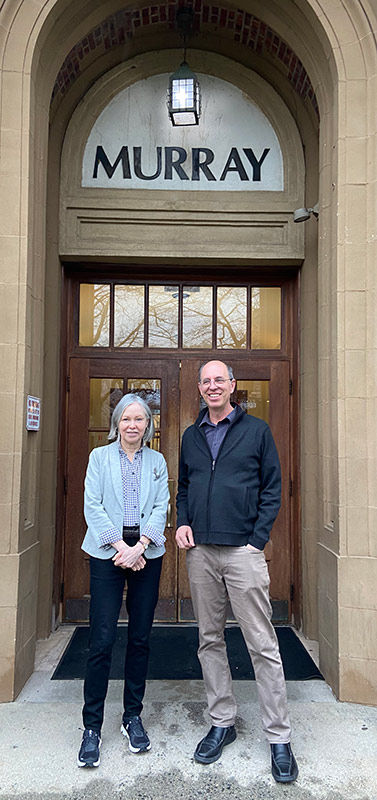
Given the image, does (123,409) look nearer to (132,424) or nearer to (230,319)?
(132,424)

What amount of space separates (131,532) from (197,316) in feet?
8.28

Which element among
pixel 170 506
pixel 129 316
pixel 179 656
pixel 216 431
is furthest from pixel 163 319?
pixel 179 656

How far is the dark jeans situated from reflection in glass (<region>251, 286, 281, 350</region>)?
8.41 ft

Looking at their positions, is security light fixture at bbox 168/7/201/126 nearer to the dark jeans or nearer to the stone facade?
the stone facade

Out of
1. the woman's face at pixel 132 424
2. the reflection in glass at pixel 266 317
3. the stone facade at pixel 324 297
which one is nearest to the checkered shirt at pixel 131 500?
the woman's face at pixel 132 424

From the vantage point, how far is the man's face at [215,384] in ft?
9.23

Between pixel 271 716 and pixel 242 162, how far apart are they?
4147 millimetres

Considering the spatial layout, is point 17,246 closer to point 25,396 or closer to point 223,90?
point 25,396

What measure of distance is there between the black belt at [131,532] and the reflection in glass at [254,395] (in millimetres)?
2213

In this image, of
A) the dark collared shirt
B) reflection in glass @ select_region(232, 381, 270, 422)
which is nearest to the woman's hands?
the dark collared shirt

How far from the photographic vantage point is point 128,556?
261cm

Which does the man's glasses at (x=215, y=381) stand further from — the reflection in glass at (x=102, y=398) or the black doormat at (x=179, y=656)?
the black doormat at (x=179, y=656)

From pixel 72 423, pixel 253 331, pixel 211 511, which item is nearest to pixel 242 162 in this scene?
pixel 253 331

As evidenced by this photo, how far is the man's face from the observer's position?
2.81 m
